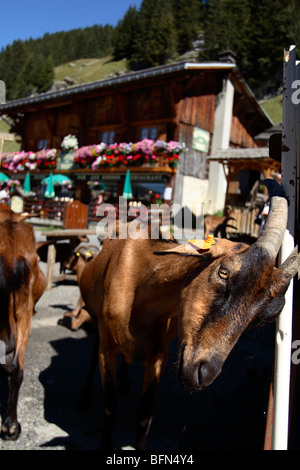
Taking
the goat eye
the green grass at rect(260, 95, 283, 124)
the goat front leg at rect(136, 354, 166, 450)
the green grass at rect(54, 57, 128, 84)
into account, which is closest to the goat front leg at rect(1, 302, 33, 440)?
the goat front leg at rect(136, 354, 166, 450)

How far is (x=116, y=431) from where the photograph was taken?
3371 mm

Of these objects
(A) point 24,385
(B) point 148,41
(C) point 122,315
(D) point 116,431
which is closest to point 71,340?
(A) point 24,385

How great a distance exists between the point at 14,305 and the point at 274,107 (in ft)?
177

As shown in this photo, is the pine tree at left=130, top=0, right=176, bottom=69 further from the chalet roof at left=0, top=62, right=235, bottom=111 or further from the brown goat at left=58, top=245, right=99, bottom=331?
the brown goat at left=58, top=245, right=99, bottom=331

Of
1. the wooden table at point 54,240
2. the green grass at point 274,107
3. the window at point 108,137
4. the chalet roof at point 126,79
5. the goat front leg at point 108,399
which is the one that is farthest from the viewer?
the green grass at point 274,107

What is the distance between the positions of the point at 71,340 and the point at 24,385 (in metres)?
1.56

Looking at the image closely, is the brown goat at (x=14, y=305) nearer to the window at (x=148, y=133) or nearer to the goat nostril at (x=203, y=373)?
the goat nostril at (x=203, y=373)

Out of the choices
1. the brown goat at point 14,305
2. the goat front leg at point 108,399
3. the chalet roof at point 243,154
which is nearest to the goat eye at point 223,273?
the goat front leg at point 108,399

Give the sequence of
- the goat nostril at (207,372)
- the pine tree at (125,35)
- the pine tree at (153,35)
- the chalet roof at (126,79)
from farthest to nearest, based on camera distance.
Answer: the pine tree at (125,35) < the pine tree at (153,35) < the chalet roof at (126,79) < the goat nostril at (207,372)

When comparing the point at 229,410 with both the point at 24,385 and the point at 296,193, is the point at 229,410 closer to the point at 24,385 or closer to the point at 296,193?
the point at 24,385

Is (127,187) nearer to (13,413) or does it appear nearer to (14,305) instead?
(14,305)

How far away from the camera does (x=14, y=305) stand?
10.8 feet

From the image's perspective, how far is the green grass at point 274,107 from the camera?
47.7 meters

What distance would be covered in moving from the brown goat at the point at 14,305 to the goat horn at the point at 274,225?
7.42 feet
